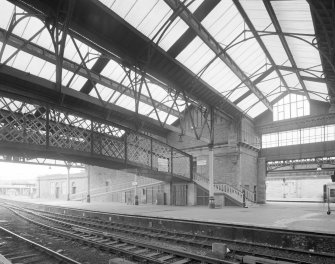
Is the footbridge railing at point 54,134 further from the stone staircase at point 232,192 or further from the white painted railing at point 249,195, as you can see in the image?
the white painted railing at point 249,195

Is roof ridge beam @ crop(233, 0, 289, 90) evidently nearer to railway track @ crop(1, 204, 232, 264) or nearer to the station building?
the station building

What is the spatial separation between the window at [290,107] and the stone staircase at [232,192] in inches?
333

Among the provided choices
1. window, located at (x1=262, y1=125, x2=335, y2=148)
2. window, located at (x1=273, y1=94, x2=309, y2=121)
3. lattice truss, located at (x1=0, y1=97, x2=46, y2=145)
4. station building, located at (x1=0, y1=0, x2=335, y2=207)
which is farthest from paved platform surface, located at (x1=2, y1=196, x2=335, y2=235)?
window, located at (x1=273, y1=94, x2=309, y2=121)

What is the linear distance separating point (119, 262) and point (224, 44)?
15185 millimetres

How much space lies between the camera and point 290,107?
97.0ft

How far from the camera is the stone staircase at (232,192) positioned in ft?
79.6

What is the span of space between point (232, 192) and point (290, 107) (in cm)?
1085

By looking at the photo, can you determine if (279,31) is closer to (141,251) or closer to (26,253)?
(141,251)

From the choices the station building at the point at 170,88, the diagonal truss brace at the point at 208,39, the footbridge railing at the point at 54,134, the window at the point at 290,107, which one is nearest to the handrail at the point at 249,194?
the station building at the point at 170,88

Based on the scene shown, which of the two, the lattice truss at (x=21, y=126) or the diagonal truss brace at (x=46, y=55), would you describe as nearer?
the lattice truss at (x=21, y=126)

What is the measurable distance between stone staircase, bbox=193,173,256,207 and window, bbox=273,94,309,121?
8453 millimetres

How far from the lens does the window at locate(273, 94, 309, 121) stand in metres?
28.9

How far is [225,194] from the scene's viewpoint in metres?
24.5

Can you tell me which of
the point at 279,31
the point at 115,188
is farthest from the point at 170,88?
the point at 115,188
